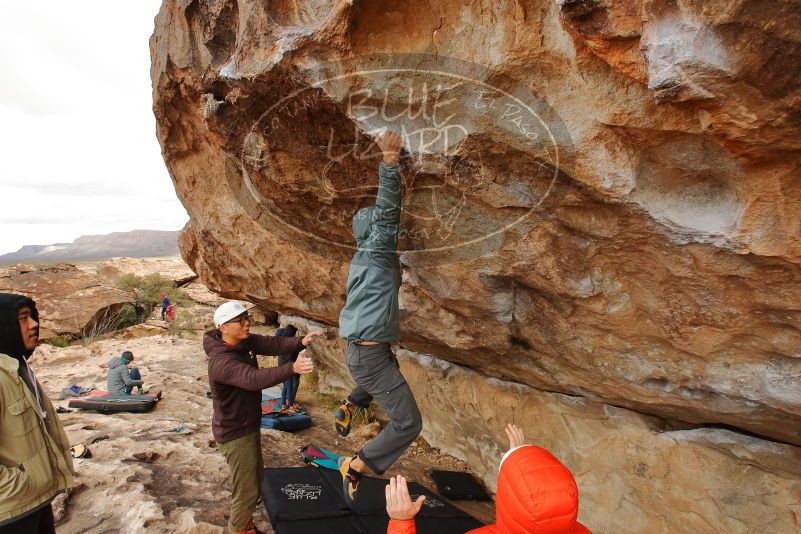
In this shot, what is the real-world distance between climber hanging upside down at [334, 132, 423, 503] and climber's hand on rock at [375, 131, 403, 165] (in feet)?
0.59

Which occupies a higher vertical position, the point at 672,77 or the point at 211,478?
the point at 672,77

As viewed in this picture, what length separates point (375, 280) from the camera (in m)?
2.61

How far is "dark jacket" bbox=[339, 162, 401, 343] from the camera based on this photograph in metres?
2.56

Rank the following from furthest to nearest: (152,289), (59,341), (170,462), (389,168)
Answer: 1. (152,289)
2. (59,341)
3. (170,462)
4. (389,168)

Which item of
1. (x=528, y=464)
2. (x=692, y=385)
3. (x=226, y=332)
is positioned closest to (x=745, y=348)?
(x=692, y=385)

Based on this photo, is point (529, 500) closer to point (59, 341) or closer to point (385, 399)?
point (385, 399)

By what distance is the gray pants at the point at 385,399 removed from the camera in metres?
2.65

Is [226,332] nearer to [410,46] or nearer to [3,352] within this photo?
[3,352]

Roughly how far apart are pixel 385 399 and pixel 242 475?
1.03 m

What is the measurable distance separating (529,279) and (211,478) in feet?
9.84

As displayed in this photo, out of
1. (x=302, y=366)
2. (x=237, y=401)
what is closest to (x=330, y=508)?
(x=237, y=401)

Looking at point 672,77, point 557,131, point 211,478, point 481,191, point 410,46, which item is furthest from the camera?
point 211,478

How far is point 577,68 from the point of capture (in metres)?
1.92

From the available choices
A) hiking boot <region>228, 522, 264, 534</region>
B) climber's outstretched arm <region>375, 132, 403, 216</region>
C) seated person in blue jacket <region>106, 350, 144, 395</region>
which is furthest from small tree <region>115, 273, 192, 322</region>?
climber's outstretched arm <region>375, 132, 403, 216</region>
